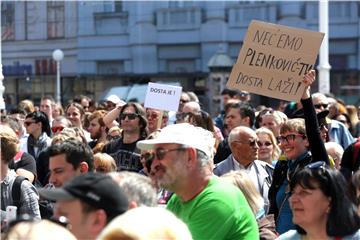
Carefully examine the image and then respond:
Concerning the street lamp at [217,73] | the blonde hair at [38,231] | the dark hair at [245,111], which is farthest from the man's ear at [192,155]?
the street lamp at [217,73]

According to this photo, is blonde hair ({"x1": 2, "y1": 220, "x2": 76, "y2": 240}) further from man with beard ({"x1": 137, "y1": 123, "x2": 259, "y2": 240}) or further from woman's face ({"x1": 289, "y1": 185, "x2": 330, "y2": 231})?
woman's face ({"x1": 289, "y1": 185, "x2": 330, "y2": 231})

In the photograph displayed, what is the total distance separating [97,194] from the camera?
2861 millimetres

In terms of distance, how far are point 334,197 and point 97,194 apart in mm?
1452

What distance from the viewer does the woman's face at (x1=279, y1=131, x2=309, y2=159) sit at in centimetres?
575

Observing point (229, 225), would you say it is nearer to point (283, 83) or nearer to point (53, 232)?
point (53, 232)

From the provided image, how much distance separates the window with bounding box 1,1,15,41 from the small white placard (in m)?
27.4

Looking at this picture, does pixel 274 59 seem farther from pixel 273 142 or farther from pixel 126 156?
pixel 126 156

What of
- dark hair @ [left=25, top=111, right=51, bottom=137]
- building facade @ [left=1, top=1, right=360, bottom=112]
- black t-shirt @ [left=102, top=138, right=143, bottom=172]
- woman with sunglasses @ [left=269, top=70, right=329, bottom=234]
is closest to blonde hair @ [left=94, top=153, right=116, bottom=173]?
black t-shirt @ [left=102, top=138, right=143, bottom=172]

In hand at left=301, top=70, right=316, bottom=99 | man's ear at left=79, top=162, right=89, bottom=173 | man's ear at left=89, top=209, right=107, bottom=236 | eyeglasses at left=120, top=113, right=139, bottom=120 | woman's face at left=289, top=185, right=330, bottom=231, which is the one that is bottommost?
woman's face at left=289, top=185, right=330, bottom=231

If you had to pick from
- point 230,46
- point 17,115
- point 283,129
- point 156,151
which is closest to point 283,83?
point 283,129

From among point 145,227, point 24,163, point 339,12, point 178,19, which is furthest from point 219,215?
point 178,19

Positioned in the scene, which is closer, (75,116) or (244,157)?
(244,157)

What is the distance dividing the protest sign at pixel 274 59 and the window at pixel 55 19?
29.5m

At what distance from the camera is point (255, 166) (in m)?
6.45
